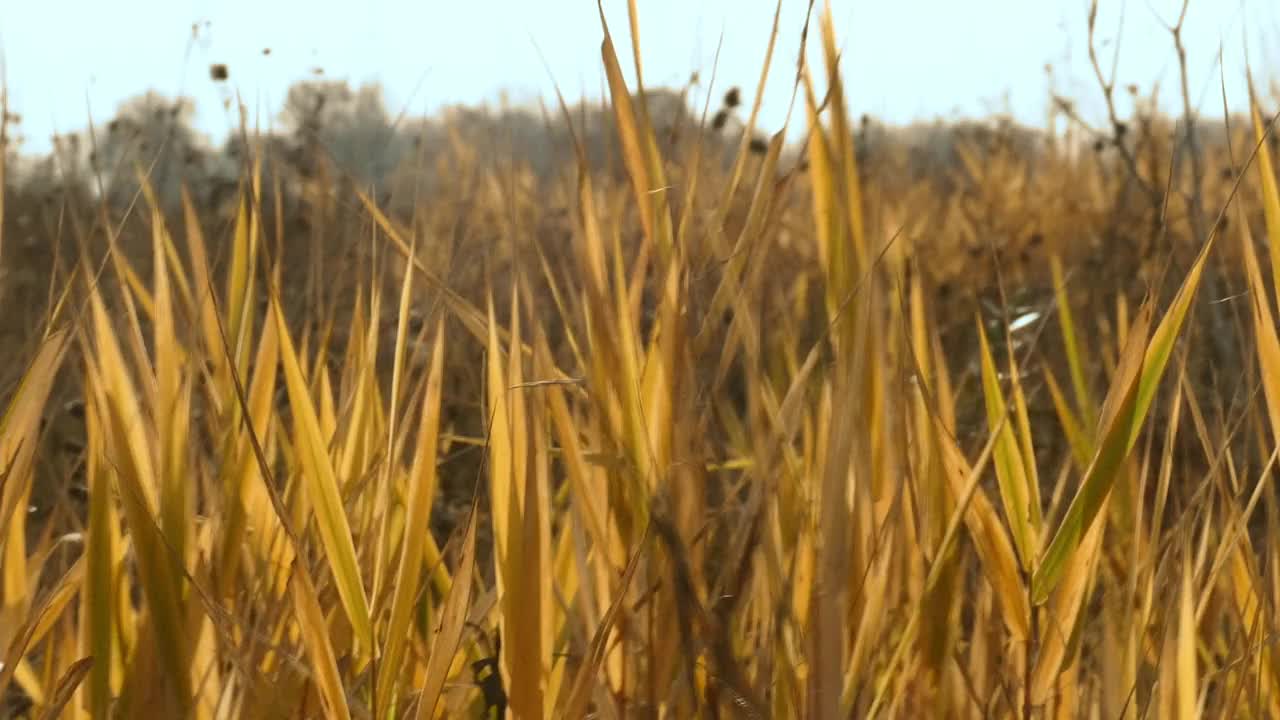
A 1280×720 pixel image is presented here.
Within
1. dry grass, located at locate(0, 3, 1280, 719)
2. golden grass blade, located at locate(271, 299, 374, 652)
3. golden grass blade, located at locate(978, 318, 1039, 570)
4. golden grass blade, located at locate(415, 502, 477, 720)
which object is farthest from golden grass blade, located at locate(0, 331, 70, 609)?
golden grass blade, located at locate(978, 318, 1039, 570)

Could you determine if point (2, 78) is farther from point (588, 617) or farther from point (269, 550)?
point (588, 617)

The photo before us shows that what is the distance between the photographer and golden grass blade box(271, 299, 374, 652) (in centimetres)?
65

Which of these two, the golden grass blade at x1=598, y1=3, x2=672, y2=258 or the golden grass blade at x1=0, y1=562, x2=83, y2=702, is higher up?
the golden grass blade at x1=598, y1=3, x2=672, y2=258

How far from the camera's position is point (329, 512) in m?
0.66

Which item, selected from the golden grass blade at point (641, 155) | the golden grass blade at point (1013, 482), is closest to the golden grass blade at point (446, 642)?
the golden grass blade at point (641, 155)

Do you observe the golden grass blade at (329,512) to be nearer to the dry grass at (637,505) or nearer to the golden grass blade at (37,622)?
the dry grass at (637,505)

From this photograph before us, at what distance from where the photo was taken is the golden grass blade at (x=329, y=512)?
646 millimetres

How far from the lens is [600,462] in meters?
0.66

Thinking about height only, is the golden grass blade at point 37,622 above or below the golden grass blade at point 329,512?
below

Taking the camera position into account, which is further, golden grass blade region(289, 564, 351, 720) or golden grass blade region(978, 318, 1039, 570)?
golden grass blade region(978, 318, 1039, 570)

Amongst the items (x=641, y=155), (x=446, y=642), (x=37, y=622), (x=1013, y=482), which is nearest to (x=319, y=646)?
(x=446, y=642)

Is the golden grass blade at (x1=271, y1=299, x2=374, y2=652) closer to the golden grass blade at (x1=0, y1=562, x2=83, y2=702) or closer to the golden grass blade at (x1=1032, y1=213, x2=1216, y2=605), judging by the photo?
the golden grass blade at (x1=0, y1=562, x2=83, y2=702)

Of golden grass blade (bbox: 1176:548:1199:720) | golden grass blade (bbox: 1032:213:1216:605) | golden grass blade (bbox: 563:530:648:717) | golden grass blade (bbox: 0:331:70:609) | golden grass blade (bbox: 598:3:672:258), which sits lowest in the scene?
golden grass blade (bbox: 1176:548:1199:720)

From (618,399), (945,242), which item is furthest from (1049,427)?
(618,399)
